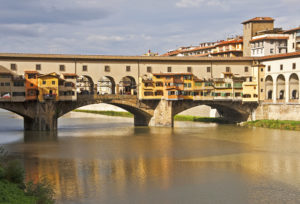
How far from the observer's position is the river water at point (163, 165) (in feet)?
64.8

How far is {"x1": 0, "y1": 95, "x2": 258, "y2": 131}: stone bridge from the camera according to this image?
4362cm

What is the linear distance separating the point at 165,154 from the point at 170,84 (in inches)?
764

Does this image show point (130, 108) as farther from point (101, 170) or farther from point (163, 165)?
point (101, 170)

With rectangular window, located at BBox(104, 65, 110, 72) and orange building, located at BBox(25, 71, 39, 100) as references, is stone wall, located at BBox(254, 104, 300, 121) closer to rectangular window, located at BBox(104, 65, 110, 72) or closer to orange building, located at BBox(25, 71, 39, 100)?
rectangular window, located at BBox(104, 65, 110, 72)

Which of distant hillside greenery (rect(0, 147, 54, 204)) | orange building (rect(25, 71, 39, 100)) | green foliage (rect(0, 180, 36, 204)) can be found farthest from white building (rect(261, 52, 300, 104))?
green foliage (rect(0, 180, 36, 204))

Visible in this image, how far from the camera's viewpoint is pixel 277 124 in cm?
4734

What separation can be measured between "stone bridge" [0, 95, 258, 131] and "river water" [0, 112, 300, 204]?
238 centimetres

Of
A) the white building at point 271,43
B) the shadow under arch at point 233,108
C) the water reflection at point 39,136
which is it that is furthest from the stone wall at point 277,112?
the water reflection at point 39,136

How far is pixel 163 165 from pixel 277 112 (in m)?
27.5

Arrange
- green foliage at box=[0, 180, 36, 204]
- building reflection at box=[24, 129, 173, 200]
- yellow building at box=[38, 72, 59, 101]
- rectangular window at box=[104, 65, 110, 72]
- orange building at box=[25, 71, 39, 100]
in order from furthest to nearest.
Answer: rectangular window at box=[104, 65, 110, 72] → yellow building at box=[38, 72, 59, 101] → orange building at box=[25, 71, 39, 100] → building reflection at box=[24, 129, 173, 200] → green foliage at box=[0, 180, 36, 204]

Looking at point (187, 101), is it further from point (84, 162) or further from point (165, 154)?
point (84, 162)

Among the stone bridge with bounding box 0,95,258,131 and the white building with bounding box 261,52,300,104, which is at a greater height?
the white building with bounding box 261,52,300,104

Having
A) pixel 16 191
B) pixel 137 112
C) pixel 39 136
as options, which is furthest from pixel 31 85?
pixel 16 191

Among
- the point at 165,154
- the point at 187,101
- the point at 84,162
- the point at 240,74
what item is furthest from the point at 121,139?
the point at 240,74
